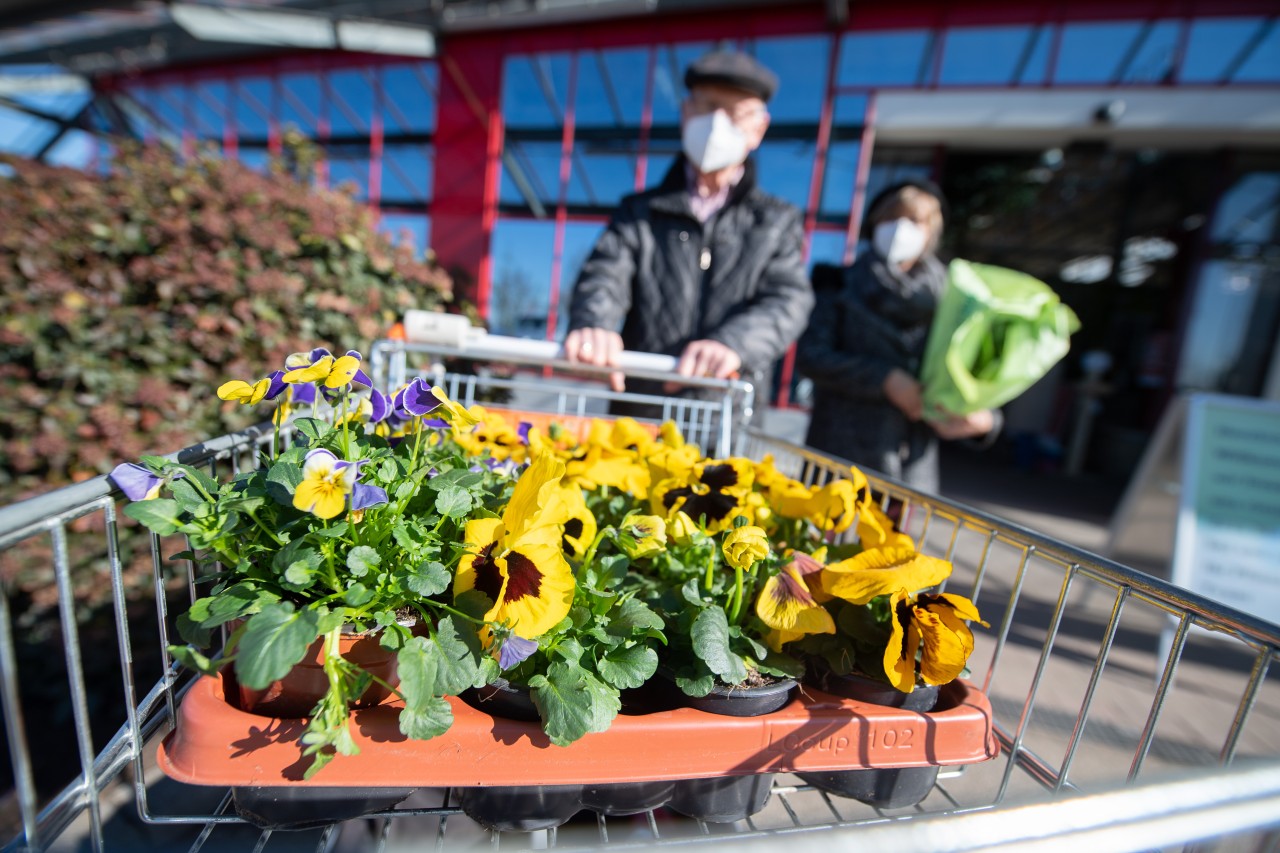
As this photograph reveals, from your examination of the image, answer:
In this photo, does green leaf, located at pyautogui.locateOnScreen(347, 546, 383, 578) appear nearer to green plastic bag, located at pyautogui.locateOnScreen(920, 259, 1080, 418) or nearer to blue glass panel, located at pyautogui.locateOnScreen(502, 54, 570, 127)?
green plastic bag, located at pyautogui.locateOnScreen(920, 259, 1080, 418)

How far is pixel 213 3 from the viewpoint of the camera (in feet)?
21.7

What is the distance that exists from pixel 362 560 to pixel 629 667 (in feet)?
1.02

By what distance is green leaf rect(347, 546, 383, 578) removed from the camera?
2.00 ft

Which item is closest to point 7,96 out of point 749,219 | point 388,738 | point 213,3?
point 213,3

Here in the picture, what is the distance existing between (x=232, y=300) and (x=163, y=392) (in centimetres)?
38

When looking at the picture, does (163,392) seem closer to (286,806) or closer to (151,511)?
(151,511)

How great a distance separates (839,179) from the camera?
20.7 feet

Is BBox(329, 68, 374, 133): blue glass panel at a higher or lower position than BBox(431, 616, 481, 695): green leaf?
higher

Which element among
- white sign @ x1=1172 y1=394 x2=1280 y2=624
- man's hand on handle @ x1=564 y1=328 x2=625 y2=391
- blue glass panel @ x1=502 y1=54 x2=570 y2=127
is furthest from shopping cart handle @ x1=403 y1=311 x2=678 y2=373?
blue glass panel @ x1=502 y1=54 x2=570 y2=127

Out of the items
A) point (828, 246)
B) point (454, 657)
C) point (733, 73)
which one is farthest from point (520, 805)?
point (828, 246)

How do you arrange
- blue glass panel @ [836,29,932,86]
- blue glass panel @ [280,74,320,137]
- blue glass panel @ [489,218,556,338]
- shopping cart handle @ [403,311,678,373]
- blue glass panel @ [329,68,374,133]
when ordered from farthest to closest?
1. blue glass panel @ [280,74,320,137]
2. blue glass panel @ [329,68,374,133]
3. blue glass panel @ [489,218,556,338]
4. blue glass panel @ [836,29,932,86]
5. shopping cart handle @ [403,311,678,373]

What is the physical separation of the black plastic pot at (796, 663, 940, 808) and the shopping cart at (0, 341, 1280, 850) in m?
0.04

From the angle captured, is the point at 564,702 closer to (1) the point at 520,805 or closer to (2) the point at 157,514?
(1) the point at 520,805

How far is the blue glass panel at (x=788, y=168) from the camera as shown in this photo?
638 centimetres
